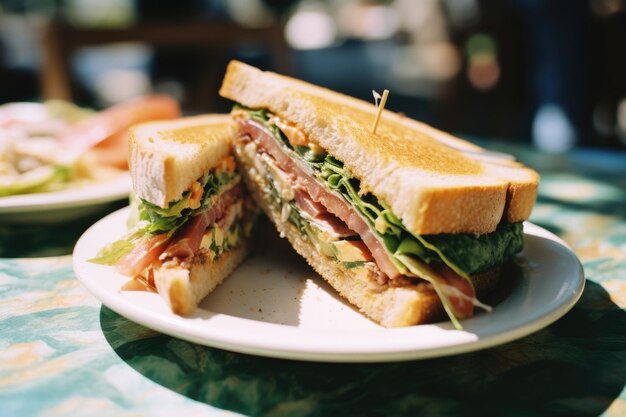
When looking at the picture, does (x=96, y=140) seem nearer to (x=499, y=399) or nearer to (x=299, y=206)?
(x=299, y=206)

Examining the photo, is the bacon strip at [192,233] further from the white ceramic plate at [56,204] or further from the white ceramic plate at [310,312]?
the white ceramic plate at [56,204]

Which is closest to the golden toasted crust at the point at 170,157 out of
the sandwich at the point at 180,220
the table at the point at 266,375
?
the sandwich at the point at 180,220

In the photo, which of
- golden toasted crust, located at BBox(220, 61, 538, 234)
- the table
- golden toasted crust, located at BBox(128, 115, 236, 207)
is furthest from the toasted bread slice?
golden toasted crust, located at BBox(220, 61, 538, 234)

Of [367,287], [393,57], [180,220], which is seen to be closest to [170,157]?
[180,220]

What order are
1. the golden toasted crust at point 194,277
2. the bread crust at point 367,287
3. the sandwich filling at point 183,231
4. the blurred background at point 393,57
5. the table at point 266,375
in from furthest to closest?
the blurred background at point 393,57, the sandwich filling at point 183,231, the bread crust at point 367,287, the golden toasted crust at point 194,277, the table at point 266,375

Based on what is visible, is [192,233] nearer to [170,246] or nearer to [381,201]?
[170,246]
